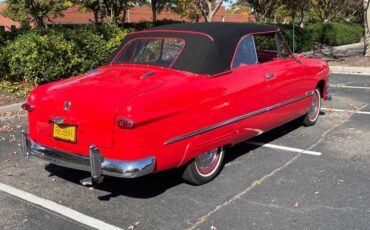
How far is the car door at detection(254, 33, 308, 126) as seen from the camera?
5477 millimetres

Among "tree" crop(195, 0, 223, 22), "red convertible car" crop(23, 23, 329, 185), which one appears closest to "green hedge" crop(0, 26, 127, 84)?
"red convertible car" crop(23, 23, 329, 185)

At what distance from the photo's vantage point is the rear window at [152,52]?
484 centimetres

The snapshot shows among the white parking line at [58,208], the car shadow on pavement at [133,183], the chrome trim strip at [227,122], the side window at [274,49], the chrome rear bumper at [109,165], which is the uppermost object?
the side window at [274,49]

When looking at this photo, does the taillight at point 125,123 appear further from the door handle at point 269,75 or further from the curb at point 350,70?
the curb at point 350,70

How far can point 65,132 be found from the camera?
13.7 feet

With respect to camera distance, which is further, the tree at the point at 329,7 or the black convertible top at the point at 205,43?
the tree at the point at 329,7

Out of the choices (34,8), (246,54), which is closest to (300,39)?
(34,8)

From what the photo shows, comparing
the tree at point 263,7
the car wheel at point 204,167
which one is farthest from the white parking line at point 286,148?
the tree at point 263,7

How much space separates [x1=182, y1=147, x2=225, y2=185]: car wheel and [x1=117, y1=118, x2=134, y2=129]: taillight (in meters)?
0.99

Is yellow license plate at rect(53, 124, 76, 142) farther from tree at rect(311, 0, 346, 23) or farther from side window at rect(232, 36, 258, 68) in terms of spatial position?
tree at rect(311, 0, 346, 23)

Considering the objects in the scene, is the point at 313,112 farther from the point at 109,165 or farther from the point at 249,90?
the point at 109,165

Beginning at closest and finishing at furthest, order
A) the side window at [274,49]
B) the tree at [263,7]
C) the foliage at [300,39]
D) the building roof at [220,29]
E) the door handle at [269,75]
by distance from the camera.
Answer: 1. the building roof at [220,29]
2. the door handle at [269,75]
3. the side window at [274,49]
4. the foliage at [300,39]
5. the tree at [263,7]

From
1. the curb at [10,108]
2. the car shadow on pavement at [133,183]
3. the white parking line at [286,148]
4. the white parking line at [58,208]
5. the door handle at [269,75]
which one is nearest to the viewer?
the white parking line at [58,208]

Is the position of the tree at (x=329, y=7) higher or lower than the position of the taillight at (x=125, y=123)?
higher
